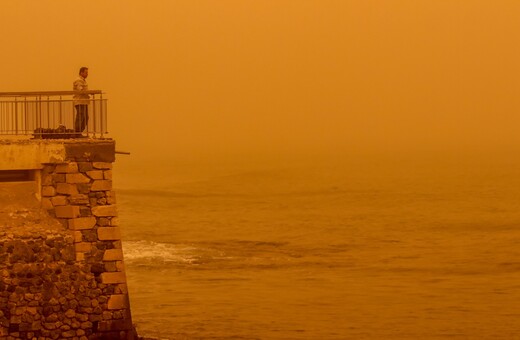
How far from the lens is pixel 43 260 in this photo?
63.9ft

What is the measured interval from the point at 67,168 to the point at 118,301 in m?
2.03

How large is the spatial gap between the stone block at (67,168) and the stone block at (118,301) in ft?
6.18

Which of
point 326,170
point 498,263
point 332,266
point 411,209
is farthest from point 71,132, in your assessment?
point 326,170

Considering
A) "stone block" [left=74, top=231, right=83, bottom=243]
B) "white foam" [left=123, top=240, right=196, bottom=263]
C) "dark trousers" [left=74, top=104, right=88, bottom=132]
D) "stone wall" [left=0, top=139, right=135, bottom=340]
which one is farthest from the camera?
"white foam" [left=123, top=240, right=196, bottom=263]

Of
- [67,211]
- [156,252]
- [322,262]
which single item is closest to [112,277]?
[67,211]

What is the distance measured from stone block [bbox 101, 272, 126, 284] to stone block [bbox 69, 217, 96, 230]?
72 cm

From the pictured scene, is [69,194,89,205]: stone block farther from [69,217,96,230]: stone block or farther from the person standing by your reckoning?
the person standing

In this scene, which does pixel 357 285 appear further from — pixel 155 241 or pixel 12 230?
pixel 12 230

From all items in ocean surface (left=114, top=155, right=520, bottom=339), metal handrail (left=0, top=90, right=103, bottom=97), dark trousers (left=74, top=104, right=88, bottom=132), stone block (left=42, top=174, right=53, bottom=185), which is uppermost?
metal handrail (left=0, top=90, right=103, bottom=97)

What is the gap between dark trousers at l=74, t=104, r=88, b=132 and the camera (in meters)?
20.9

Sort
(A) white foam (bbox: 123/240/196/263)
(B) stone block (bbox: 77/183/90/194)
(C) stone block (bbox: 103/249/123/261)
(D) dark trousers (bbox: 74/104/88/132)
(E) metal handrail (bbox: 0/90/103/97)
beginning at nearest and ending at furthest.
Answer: (C) stone block (bbox: 103/249/123/261)
(B) stone block (bbox: 77/183/90/194)
(E) metal handrail (bbox: 0/90/103/97)
(D) dark trousers (bbox: 74/104/88/132)
(A) white foam (bbox: 123/240/196/263)

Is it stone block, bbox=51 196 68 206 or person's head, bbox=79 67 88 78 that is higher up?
person's head, bbox=79 67 88 78

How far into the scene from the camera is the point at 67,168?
19.8 m

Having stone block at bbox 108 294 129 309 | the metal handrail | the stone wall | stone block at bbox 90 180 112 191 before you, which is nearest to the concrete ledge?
the stone wall
